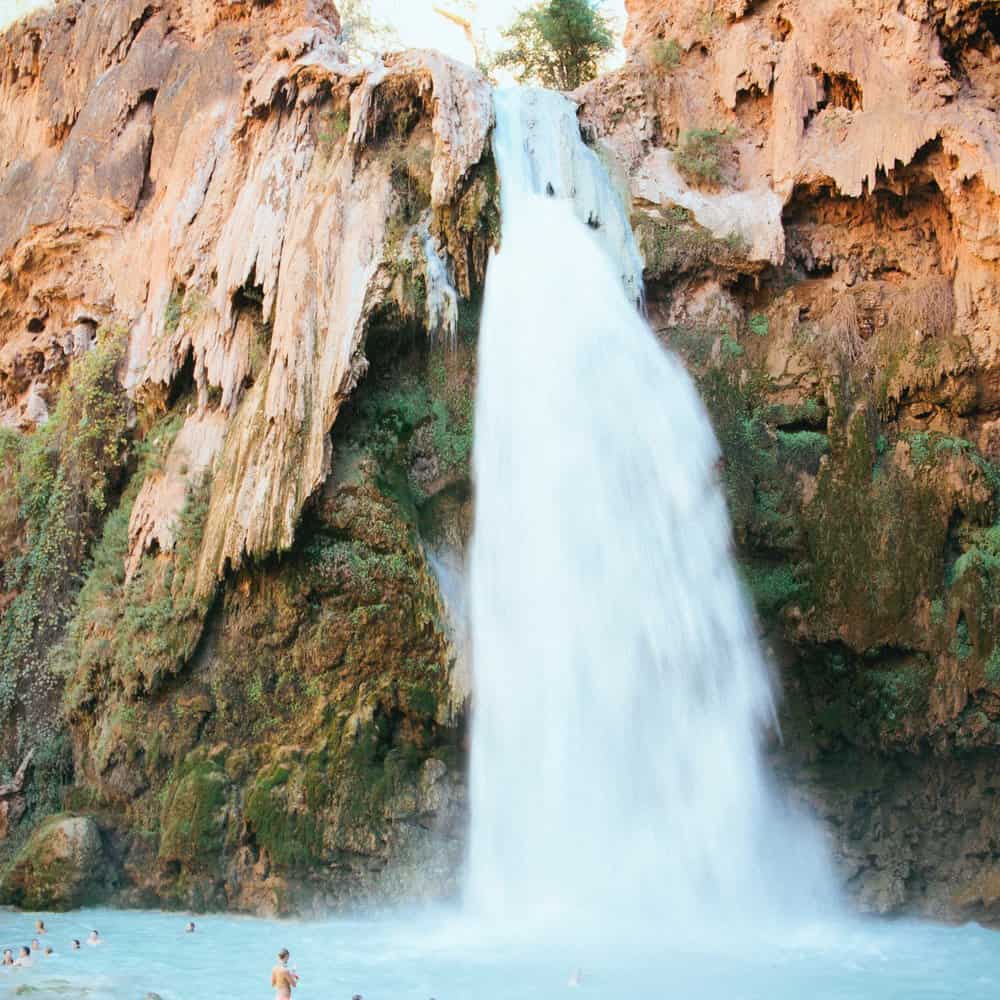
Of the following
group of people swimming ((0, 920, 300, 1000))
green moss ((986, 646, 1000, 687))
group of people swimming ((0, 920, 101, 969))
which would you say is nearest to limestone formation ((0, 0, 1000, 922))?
green moss ((986, 646, 1000, 687))

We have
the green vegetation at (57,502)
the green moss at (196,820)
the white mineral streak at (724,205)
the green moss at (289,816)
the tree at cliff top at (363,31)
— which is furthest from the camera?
the tree at cliff top at (363,31)

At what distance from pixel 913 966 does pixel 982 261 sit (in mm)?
8266

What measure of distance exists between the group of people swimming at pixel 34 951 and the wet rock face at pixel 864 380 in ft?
25.0

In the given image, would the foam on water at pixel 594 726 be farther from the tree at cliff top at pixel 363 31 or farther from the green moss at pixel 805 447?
the tree at cliff top at pixel 363 31

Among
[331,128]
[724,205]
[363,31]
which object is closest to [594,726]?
[724,205]

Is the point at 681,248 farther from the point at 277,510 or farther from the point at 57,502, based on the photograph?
the point at 57,502

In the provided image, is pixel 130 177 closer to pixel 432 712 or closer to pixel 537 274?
pixel 537 274

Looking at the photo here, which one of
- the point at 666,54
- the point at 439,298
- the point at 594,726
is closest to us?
the point at 594,726

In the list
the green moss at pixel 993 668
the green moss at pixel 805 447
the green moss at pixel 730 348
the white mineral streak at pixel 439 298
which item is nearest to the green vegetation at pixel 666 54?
the green moss at pixel 730 348

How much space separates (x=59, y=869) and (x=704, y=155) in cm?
1251

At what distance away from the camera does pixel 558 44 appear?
74.7 feet

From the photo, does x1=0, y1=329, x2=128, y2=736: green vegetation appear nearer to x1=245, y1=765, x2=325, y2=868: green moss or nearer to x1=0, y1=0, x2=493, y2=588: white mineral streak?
x1=0, y1=0, x2=493, y2=588: white mineral streak

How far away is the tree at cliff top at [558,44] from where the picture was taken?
73.4ft

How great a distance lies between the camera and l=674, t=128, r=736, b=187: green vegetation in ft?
50.1
